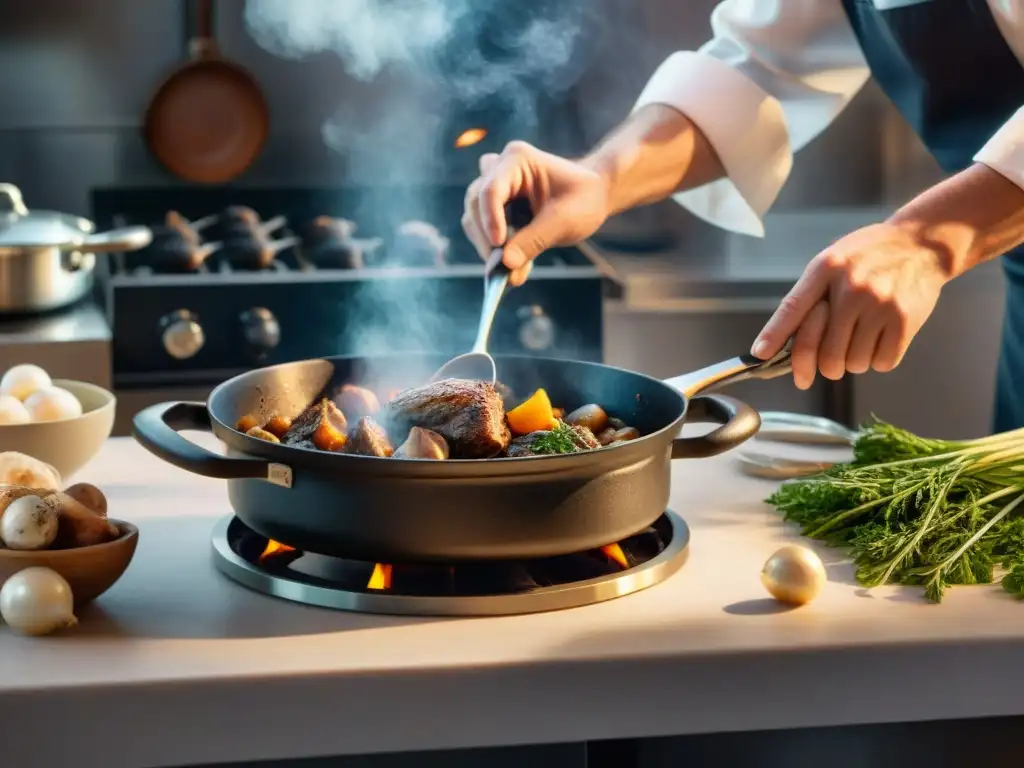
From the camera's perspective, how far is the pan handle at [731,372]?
50.6 inches

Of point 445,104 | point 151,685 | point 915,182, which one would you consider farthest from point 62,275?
point 915,182

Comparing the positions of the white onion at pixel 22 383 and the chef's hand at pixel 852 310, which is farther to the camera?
the white onion at pixel 22 383

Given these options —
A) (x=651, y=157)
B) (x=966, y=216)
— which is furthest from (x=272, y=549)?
(x=651, y=157)

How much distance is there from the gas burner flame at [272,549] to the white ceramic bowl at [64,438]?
0.31 meters

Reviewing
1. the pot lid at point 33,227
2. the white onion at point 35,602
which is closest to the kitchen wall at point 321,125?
the pot lid at point 33,227

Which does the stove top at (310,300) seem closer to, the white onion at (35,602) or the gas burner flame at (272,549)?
the gas burner flame at (272,549)

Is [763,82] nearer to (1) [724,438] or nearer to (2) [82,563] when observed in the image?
(1) [724,438]

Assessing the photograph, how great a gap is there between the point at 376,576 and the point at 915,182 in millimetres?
2594

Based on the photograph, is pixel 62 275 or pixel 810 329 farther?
pixel 62 275

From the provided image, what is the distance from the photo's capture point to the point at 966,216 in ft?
4.68

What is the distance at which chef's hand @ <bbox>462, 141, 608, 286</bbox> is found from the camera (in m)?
1.57

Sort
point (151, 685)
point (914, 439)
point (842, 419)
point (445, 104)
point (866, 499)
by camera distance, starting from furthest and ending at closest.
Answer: point (445, 104) < point (842, 419) < point (914, 439) < point (866, 499) < point (151, 685)

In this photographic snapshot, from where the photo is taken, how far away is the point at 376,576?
1165 mm

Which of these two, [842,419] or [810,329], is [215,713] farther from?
[842,419]
